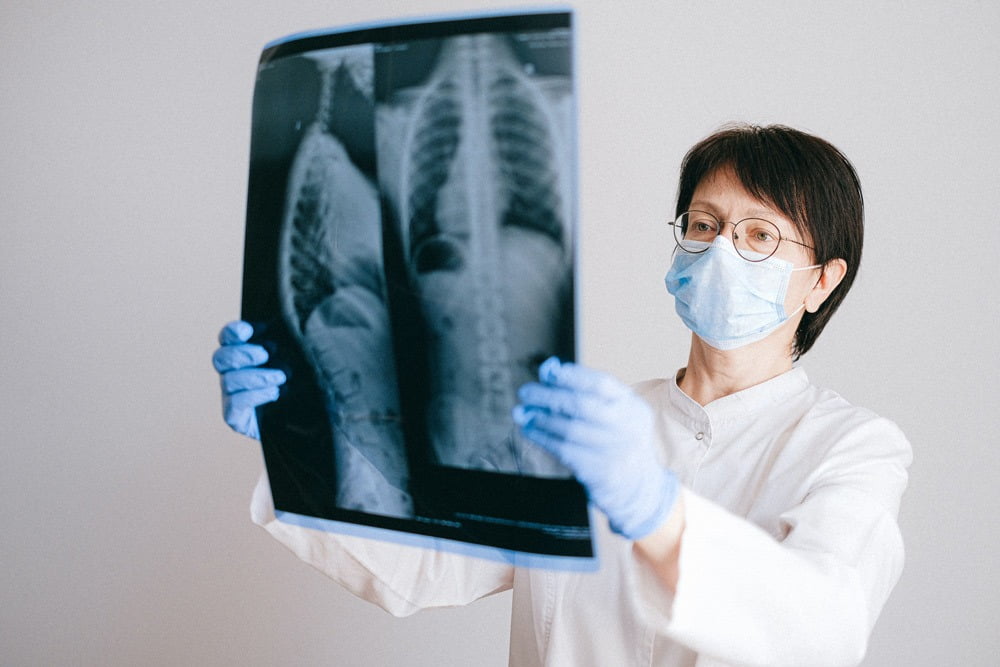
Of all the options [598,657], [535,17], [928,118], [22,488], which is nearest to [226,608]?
[22,488]

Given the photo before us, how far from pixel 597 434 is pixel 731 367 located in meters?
0.54

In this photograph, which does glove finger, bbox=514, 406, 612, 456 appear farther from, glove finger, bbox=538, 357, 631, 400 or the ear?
the ear

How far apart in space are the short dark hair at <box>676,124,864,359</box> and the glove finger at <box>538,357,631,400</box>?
0.58m

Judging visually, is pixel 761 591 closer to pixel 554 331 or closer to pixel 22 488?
pixel 554 331

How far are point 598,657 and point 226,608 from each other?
1.21 m

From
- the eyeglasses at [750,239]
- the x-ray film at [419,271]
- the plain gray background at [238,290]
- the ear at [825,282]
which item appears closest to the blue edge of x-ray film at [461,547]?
the x-ray film at [419,271]

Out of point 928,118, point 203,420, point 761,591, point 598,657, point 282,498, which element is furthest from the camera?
point 203,420

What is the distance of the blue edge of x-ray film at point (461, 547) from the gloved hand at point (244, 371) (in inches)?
5.1

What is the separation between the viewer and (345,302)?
0.81 meters

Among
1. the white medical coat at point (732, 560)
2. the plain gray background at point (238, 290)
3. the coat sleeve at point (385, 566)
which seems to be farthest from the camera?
the plain gray background at point (238, 290)

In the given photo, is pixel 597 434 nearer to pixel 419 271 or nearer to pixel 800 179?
pixel 419 271

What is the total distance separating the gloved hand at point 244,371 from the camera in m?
0.91

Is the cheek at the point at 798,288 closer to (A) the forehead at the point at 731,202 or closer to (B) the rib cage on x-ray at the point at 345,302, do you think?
(A) the forehead at the point at 731,202

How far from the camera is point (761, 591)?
0.76m
